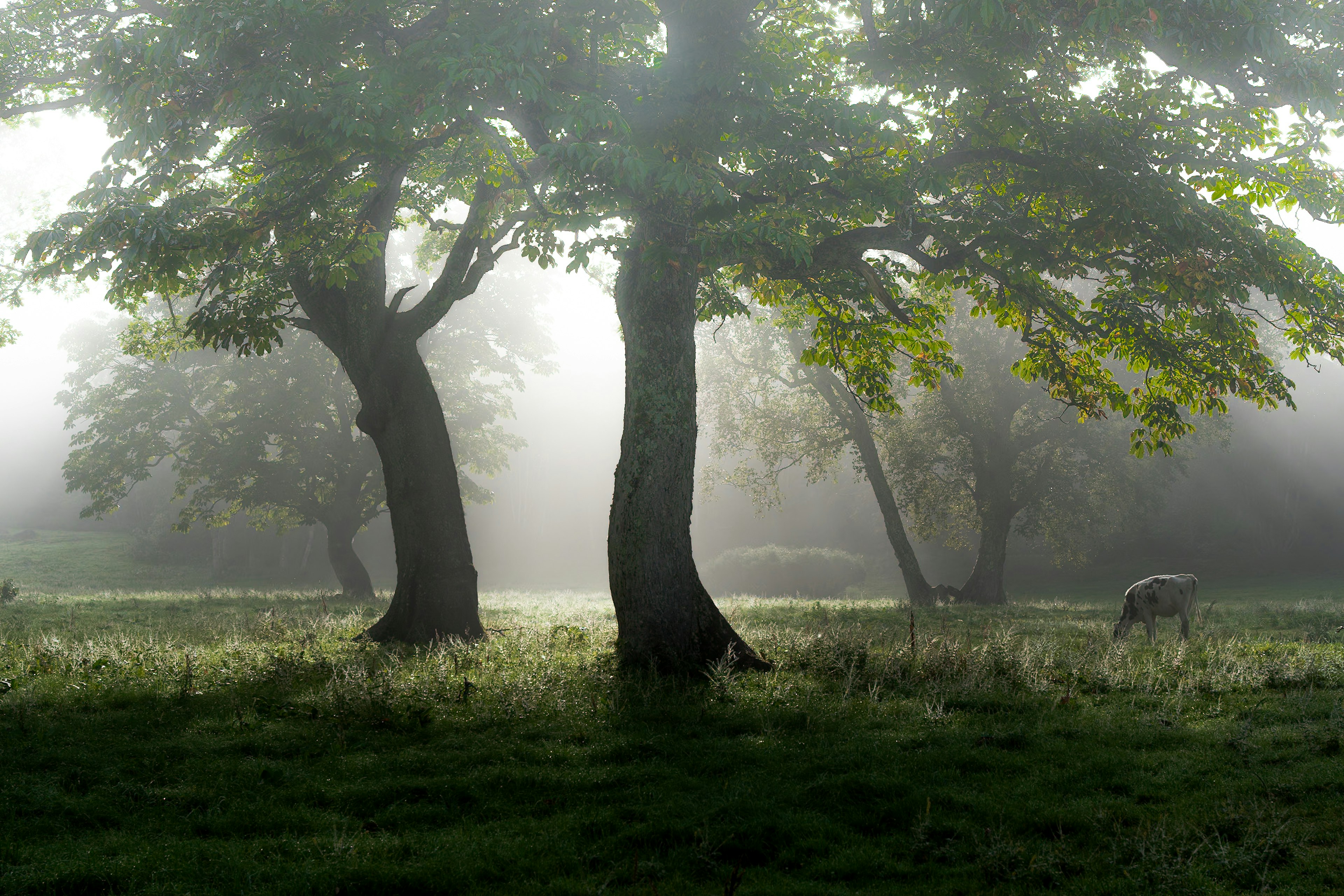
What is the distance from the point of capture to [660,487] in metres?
10.3

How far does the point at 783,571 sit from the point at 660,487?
36.6 metres

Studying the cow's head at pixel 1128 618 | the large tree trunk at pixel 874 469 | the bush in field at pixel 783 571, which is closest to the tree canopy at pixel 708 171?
the cow's head at pixel 1128 618

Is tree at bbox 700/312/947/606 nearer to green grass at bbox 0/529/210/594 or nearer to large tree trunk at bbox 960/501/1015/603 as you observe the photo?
large tree trunk at bbox 960/501/1015/603

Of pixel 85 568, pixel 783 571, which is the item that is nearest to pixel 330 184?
pixel 783 571

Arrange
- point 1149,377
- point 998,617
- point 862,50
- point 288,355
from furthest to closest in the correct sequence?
point 288,355 < point 998,617 < point 1149,377 < point 862,50

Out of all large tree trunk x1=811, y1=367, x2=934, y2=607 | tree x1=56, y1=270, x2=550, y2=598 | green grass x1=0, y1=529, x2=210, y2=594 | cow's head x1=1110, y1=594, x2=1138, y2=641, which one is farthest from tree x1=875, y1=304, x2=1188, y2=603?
green grass x1=0, y1=529, x2=210, y2=594

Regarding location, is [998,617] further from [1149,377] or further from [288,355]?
[288,355]

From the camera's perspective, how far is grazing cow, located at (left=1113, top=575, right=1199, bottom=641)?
45.4 ft

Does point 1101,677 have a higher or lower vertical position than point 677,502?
lower

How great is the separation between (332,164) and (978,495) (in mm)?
23712

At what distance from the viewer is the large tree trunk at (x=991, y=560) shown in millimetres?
27062

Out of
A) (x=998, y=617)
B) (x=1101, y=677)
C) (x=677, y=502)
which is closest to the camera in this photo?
(x=1101, y=677)

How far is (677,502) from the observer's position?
34.0ft

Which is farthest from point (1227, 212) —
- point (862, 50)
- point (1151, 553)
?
point (1151, 553)
